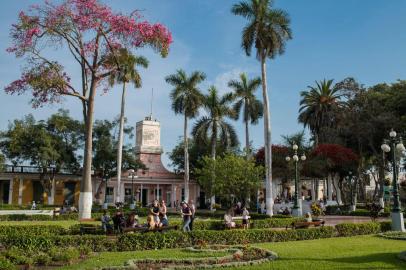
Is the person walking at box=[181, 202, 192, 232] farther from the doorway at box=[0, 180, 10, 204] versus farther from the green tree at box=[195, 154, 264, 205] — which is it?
the doorway at box=[0, 180, 10, 204]

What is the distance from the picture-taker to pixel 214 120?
45031mm

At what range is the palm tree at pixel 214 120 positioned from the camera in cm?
4488

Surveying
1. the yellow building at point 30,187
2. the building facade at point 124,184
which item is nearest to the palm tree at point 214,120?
the building facade at point 124,184

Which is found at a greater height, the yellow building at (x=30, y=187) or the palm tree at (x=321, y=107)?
the palm tree at (x=321, y=107)

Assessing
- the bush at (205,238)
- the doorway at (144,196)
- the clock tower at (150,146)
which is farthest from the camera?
the doorway at (144,196)

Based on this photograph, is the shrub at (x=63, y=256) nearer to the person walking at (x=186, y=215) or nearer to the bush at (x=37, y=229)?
the bush at (x=37, y=229)

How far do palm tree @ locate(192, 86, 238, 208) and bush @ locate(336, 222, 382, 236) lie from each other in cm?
2656

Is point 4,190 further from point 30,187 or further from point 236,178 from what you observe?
point 236,178

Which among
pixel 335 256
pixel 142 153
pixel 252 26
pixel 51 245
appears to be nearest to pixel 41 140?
pixel 142 153

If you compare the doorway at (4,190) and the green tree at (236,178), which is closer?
the green tree at (236,178)

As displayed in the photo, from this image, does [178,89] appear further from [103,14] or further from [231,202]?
[103,14]

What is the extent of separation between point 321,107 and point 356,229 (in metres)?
30.4

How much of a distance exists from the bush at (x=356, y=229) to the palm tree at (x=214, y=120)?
26561mm

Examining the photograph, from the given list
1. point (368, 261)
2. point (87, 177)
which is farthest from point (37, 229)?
point (368, 261)
